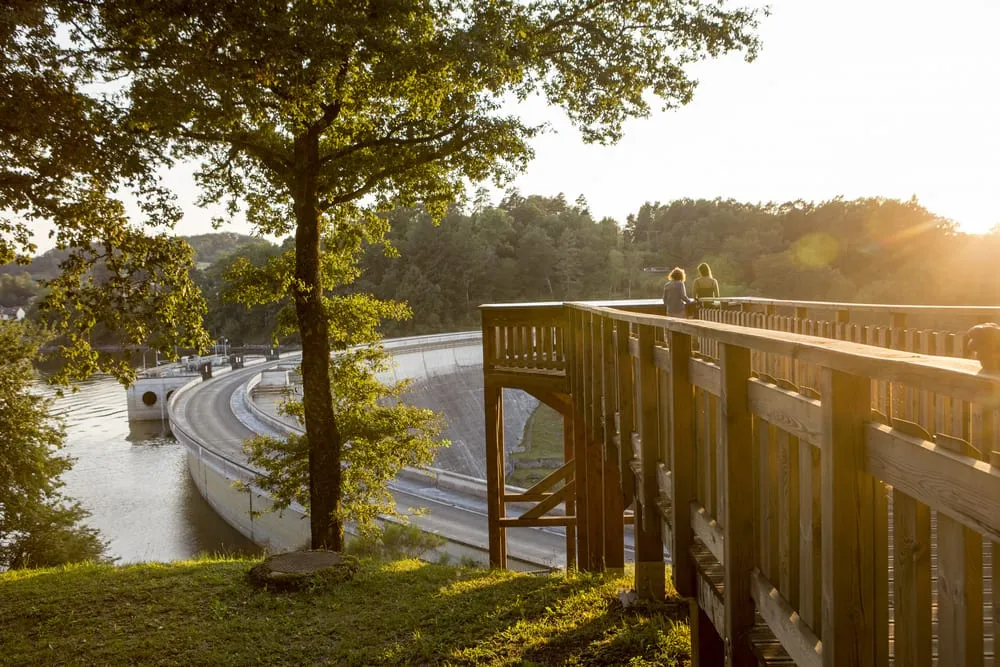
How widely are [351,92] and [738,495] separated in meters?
9.03

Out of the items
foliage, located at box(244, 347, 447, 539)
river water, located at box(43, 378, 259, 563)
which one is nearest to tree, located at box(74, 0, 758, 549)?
foliage, located at box(244, 347, 447, 539)

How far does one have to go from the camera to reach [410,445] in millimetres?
14031

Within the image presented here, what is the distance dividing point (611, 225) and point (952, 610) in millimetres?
91963

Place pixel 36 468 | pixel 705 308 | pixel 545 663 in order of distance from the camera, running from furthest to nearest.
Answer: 1. pixel 36 468
2. pixel 705 308
3. pixel 545 663

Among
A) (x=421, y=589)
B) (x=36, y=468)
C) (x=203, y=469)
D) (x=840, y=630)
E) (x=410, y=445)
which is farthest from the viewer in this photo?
(x=203, y=469)

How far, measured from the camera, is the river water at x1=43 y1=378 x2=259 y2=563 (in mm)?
28688

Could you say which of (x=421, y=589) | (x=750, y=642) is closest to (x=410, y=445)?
(x=421, y=589)

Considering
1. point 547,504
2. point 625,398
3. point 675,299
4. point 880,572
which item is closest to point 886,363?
point 880,572

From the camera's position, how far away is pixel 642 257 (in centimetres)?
8944

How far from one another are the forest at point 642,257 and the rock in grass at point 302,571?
60.5 meters

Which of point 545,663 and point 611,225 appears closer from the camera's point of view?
point 545,663

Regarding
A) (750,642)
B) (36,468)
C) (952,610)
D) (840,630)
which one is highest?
(952,610)

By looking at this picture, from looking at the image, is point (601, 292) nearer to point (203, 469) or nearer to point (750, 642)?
point (203, 469)

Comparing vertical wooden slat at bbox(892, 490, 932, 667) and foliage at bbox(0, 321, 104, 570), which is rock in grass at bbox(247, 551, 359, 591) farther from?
foliage at bbox(0, 321, 104, 570)
